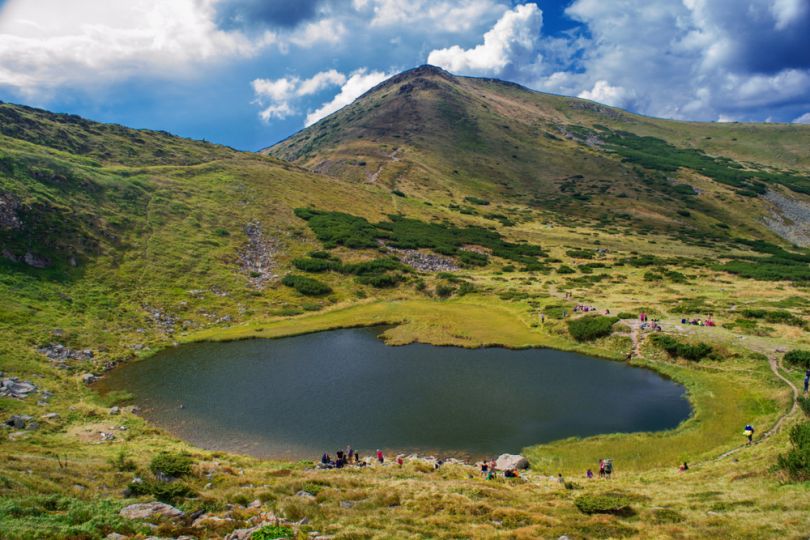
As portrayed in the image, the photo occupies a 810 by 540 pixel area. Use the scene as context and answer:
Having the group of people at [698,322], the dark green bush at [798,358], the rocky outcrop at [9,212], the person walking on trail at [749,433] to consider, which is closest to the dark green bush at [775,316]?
the group of people at [698,322]

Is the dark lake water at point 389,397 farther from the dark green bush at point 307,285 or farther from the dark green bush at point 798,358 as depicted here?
the dark green bush at point 307,285

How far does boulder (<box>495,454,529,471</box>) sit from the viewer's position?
3206cm

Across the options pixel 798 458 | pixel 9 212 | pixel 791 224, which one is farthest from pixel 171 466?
pixel 791 224

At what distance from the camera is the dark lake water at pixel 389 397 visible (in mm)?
37062

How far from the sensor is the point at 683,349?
168 ft

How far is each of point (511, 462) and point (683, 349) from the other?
3201 centimetres

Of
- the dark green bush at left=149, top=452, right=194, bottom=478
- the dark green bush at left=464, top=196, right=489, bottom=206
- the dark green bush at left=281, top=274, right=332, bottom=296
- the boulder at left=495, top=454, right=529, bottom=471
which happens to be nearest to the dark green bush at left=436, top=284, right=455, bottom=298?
the dark green bush at left=281, top=274, right=332, bottom=296

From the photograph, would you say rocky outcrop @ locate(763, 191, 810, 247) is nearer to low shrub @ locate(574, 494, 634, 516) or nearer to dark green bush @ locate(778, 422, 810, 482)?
dark green bush @ locate(778, 422, 810, 482)

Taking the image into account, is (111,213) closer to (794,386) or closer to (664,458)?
(664,458)

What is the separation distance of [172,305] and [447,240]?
74178mm

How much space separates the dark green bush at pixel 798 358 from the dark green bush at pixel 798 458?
24.4 m

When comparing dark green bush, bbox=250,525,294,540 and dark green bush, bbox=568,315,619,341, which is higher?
dark green bush, bbox=568,315,619,341

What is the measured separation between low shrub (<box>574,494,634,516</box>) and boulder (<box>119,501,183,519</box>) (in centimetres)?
1969

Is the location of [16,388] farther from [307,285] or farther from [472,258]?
[472,258]
